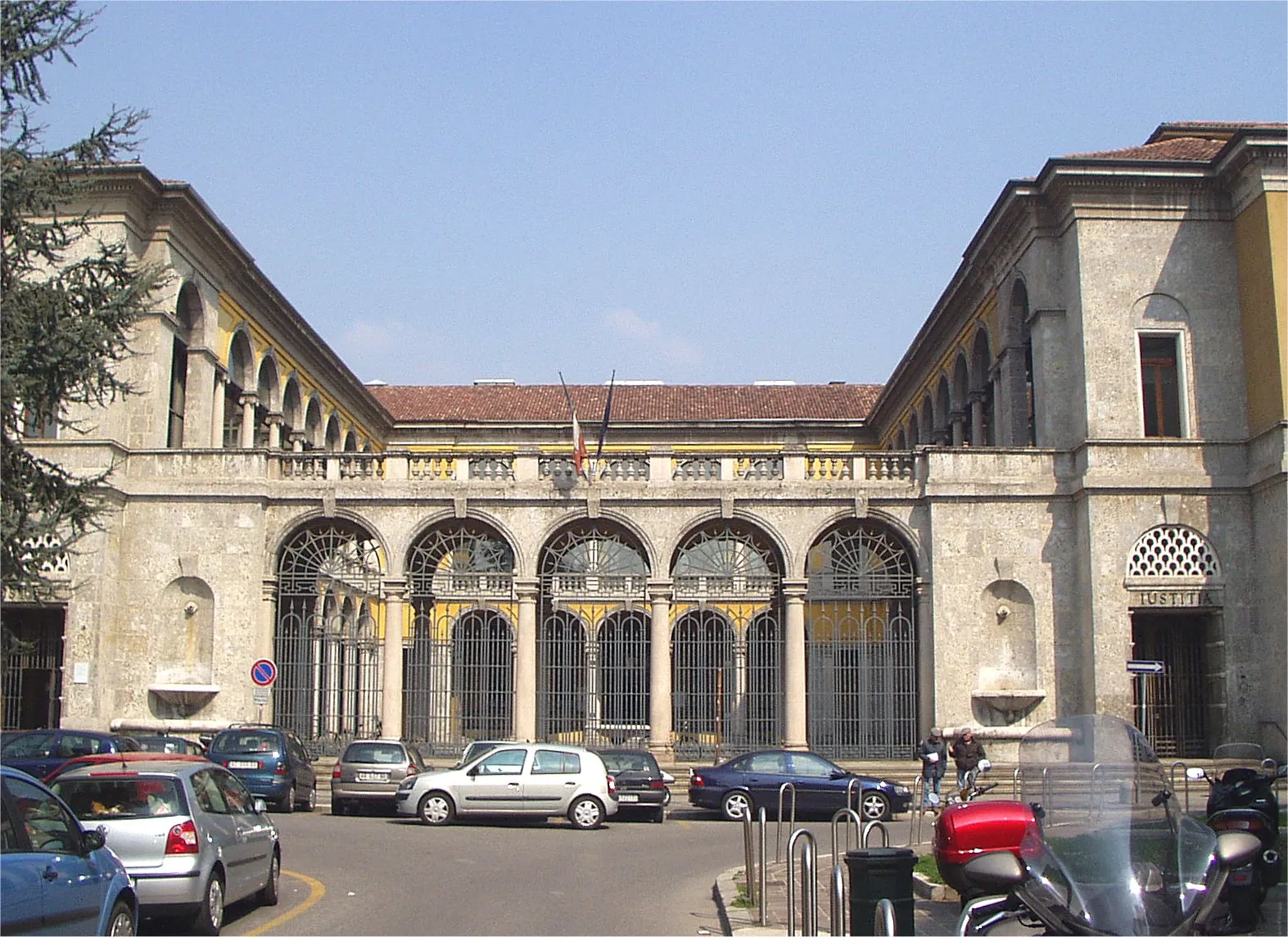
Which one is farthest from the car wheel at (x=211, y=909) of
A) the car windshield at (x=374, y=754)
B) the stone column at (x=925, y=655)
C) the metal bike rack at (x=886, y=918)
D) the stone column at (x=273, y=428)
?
the stone column at (x=273, y=428)

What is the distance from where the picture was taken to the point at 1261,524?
2830cm

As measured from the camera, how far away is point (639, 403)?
5841 cm

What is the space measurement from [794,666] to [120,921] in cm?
2123

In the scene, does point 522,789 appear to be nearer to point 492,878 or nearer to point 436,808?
point 436,808

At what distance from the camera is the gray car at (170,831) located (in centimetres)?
1193

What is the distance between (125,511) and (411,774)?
10.4 meters

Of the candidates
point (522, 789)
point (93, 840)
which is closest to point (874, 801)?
point (522, 789)

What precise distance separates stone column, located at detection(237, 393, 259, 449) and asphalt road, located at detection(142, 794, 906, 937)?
1453 centimetres

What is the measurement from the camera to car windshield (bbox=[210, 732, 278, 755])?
80.4 feet

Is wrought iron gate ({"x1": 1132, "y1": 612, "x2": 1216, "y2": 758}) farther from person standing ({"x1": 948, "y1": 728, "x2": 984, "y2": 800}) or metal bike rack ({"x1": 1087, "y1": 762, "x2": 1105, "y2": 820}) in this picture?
metal bike rack ({"x1": 1087, "y1": 762, "x2": 1105, "y2": 820})

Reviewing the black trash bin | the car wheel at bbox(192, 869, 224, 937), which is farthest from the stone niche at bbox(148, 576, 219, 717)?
the black trash bin

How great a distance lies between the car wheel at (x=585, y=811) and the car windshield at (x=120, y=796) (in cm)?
1102

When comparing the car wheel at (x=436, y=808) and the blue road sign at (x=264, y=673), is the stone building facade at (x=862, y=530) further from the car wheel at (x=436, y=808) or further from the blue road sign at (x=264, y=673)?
the car wheel at (x=436, y=808)

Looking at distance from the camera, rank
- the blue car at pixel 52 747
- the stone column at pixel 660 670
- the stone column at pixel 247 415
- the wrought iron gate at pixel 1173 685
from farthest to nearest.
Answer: the stone column at pixel 247 415 → the stone column at pixel 660 670 → the wrought iron gate at pixel 1173 685 → the blue car at pixel 52 747
